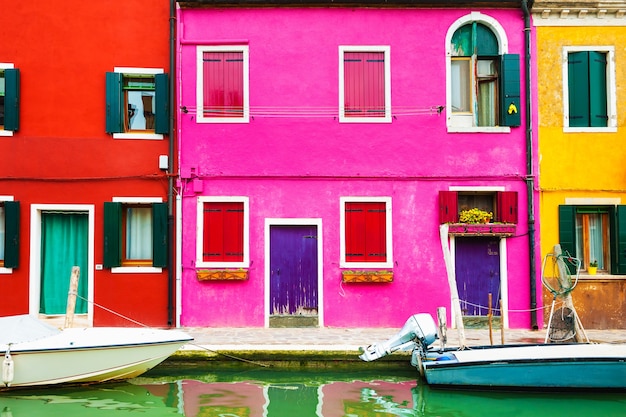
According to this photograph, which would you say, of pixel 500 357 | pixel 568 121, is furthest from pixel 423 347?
pixel 568 121

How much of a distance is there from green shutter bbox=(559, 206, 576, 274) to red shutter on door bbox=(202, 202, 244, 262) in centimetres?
585

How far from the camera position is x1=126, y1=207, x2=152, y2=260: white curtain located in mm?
11938

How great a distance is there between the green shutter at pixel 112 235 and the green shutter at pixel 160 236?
63 cm

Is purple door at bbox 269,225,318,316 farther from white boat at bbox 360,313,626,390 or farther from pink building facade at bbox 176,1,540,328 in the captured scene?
white boat at bbox 360,313,626,390

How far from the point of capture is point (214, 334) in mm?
11016

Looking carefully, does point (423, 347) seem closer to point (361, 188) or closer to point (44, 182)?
point (361, 188)

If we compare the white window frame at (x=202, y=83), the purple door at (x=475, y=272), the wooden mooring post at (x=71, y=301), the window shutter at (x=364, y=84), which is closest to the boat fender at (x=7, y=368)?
the wooden mooring post at (x=71, y=301)

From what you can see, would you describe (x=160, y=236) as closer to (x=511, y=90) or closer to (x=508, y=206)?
(x=508, y=206)

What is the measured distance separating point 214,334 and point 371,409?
383 cm

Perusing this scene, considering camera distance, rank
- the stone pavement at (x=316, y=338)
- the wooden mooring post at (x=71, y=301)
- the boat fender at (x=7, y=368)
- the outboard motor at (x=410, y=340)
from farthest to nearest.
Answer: the wooden mooring post at (x=71, y=301) < the stone pavement at (x=316, y=338) < the outboard motor at (x=410, y=340) < the boat fender at (x=7, y=368)

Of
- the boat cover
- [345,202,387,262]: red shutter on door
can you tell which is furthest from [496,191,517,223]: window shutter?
the boat cover

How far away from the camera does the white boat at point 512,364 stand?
8555mm

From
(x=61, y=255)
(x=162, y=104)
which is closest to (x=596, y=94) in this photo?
(x=162, y=104)

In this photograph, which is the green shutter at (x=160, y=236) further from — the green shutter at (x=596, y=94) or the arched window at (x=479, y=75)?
the green shutter at (x=596, y=94)
